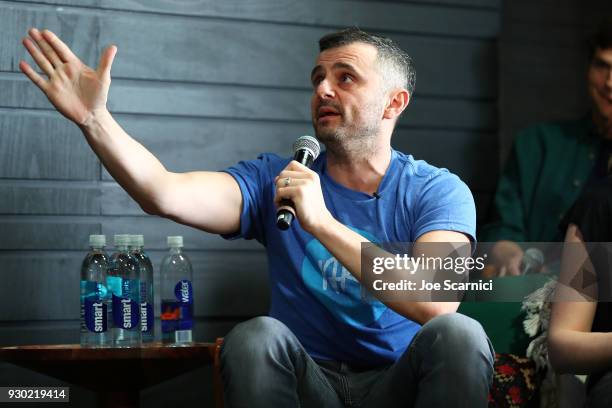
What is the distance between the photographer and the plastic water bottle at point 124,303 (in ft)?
7.40

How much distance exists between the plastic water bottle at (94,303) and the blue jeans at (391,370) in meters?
0.68

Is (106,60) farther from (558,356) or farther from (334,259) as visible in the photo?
(558,356)

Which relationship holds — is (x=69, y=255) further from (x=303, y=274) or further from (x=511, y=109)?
(x=511, y=109)

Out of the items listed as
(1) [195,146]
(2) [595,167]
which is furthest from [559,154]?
(1) [195,146]

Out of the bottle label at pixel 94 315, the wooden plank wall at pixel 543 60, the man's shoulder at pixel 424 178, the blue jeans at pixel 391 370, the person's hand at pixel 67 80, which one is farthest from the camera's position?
the wooden plank wall at pixel 543 60

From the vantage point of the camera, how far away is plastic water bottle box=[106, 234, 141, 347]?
2256mm

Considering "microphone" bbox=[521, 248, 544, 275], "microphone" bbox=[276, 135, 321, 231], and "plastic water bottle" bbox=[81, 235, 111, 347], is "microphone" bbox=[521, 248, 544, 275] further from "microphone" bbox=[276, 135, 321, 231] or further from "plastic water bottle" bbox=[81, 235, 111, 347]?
"plastic water bottle" bbox=[81, 235, 111, 347]

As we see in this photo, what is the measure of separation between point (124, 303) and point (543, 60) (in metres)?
1.91

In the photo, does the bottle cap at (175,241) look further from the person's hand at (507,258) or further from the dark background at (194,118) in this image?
the person's hand at (507,258)

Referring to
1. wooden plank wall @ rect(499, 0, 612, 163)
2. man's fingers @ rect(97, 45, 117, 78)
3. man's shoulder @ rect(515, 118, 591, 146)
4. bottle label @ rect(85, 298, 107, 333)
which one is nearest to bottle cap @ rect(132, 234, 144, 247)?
bottle label @ rect(85, 298, 107, 333)

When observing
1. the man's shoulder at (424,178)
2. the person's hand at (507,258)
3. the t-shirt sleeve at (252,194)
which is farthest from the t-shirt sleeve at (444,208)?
the person's hand at (507,258)

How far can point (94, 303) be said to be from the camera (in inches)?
87.9

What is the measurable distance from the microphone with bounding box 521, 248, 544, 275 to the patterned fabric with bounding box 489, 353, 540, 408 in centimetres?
45

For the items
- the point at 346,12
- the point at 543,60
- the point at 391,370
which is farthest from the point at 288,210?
the point at 543,60
